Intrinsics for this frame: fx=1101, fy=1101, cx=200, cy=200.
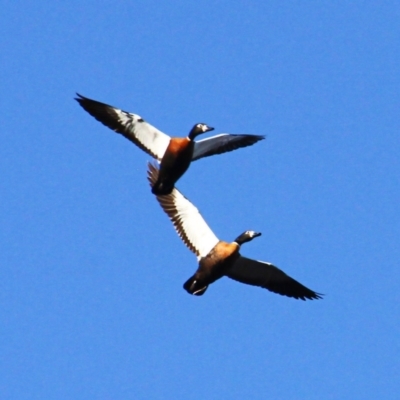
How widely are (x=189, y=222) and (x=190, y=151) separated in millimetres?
1343

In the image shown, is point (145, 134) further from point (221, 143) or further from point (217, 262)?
point (217, 262)

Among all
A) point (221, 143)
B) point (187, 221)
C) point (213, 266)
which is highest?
point (221, 143)

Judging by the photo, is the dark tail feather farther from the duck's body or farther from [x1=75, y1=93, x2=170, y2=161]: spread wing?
[x1=75, y1=93, x2=170, y2=161]: spread wing

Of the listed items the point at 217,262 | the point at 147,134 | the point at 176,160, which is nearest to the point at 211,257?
the point at 217,262

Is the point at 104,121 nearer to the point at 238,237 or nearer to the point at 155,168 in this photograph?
the point at 155,168

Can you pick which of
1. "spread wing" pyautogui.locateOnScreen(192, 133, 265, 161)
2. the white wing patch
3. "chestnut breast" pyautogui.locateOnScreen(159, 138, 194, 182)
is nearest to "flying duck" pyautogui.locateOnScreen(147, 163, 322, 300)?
the white wing patch

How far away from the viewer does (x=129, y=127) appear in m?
19.4

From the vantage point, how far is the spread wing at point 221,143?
19.4 metres

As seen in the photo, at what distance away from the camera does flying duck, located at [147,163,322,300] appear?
60.2 feet

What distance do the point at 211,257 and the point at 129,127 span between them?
9.19 feet

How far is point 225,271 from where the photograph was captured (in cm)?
1859

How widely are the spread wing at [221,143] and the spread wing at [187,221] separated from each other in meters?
0.78

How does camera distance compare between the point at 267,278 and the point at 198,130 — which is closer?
the point at 198,130

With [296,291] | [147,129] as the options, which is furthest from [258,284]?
[147,129]
